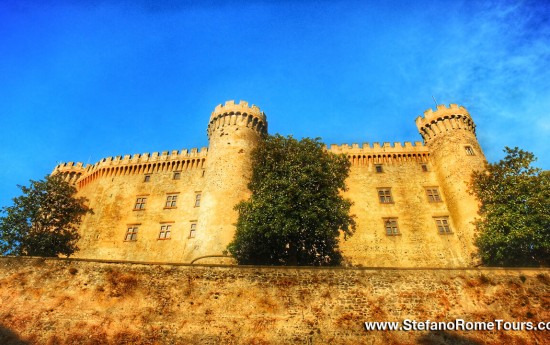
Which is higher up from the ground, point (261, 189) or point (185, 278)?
point (261, 189)

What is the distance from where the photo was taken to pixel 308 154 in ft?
86.9

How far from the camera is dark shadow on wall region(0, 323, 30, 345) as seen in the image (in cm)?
1493

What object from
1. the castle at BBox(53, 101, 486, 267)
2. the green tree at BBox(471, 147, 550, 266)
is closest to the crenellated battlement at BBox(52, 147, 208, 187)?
the castle at BBox(53, 101, 486, 267)

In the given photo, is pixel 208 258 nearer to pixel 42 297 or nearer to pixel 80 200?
pixel 42 297

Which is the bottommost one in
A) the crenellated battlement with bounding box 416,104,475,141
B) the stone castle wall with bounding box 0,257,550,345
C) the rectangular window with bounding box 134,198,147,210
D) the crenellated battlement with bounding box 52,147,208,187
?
the stone castle wall with bounding box 0,257,550,345

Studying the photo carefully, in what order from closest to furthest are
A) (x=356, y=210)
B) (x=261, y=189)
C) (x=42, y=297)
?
(x=42, y=297) < (x=261, y=189) < (x=356, y=210)

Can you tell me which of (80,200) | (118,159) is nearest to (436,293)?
(80,200)

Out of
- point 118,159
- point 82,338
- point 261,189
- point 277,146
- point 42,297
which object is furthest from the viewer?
point 118,159

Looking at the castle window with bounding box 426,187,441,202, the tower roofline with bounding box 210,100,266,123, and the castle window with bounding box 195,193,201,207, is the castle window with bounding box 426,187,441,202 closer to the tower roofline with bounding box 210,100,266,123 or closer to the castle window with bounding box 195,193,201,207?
the tower roofline with bounding box 210,100,266,123

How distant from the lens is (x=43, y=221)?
29.0 metres

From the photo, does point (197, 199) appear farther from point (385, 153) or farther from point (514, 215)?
point (514, 215)

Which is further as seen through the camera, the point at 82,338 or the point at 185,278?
the point at 185,278

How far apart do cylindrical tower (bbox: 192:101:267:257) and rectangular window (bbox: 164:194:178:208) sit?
4.09 meters

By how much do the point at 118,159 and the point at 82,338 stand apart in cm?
2726
